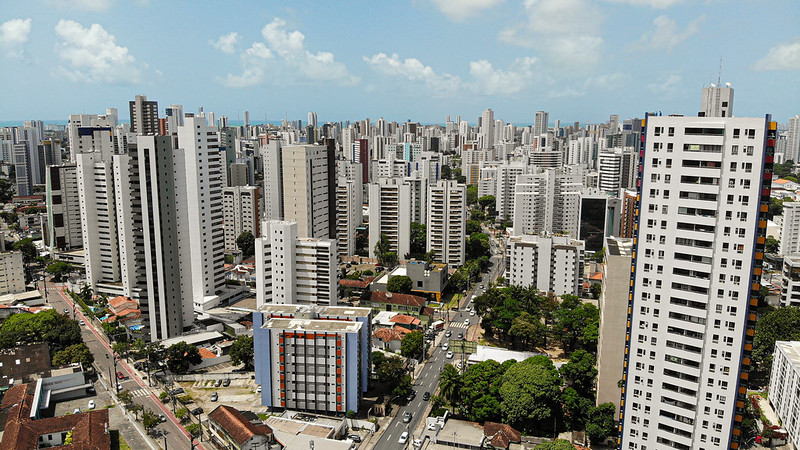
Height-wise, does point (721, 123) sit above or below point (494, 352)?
above

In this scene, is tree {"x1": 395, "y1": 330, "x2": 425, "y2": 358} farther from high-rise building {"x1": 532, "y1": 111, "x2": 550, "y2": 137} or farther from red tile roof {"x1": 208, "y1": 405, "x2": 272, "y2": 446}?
high-rise building {"x1": 532, "y1": 111, "x2": 550, "y2": 137}

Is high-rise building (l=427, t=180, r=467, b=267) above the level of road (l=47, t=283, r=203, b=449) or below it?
above

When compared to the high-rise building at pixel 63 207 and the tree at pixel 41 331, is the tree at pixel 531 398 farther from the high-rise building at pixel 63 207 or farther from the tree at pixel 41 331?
the high-rise building at pixel 63 207

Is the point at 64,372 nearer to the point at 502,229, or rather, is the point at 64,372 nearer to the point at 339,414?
the point at 339,414

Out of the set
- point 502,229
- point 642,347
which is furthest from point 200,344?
point 502,229

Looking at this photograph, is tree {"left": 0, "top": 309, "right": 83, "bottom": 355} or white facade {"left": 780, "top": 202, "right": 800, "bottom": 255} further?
white facade {"left": 780, "top": 202, "right": 800, "bottom": 255}

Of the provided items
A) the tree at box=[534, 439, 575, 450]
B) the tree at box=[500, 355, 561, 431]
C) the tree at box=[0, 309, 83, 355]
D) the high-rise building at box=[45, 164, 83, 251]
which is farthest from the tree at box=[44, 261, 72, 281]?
the tree at box=[534, 439, 575, 450]

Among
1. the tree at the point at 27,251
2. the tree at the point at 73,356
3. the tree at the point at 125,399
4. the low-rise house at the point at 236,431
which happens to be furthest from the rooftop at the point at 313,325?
the tree at the point at 27,251

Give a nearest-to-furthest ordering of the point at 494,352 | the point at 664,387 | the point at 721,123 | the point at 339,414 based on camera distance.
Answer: the point at 721,123, the point at 664,387, the point at 339,414, the point at 494,352
